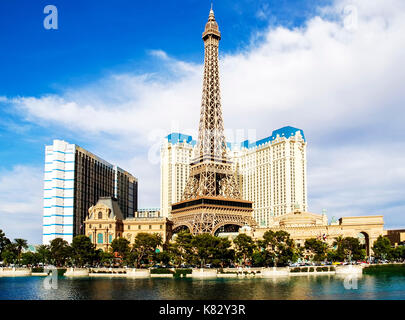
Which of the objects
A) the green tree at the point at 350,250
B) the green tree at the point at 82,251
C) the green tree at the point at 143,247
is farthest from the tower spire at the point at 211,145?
the green tree at the point at 82,251

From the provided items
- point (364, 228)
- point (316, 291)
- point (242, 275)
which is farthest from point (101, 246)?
point (316, 291)

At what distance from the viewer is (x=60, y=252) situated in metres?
128

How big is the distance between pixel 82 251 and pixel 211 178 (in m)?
49.9

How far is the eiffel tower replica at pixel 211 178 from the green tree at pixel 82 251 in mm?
32715

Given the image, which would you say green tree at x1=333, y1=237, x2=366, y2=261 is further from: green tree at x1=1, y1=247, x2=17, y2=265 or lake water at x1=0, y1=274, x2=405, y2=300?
green tree at x1=1, y1=247, x2=17, y2=265

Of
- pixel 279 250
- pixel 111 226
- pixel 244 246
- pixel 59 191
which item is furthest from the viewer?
pixel 59 191

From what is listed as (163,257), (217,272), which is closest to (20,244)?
(163,257)

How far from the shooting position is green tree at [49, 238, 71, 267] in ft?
413

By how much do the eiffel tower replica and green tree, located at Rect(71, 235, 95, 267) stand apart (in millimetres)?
32715

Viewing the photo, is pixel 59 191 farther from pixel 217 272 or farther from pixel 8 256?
pixel 217 272

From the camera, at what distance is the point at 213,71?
163 meters

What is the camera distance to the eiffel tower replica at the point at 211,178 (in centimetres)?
14350

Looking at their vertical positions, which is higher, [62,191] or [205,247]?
[62,191]
